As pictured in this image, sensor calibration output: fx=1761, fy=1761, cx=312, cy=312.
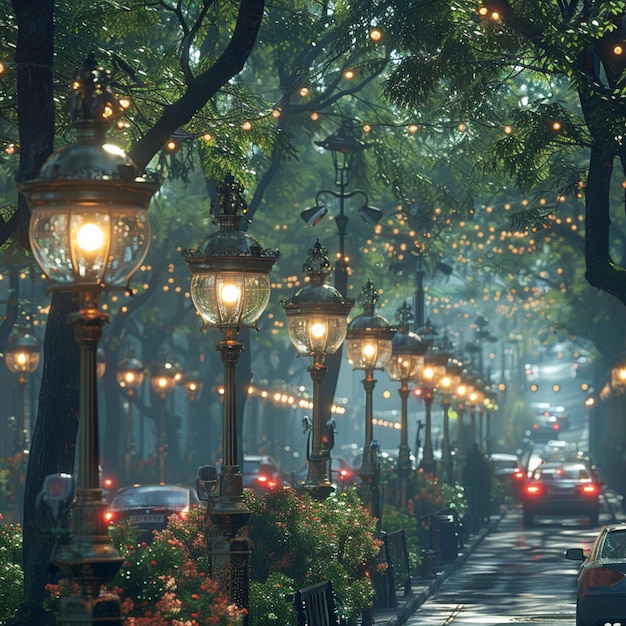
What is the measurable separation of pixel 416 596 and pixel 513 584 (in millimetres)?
3963

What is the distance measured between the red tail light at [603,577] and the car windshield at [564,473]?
2935 centimetres

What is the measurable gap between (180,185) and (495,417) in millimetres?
59572

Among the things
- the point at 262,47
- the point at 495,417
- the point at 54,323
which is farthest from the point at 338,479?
the point at 495,417

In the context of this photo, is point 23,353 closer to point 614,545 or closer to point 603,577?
point 614,545

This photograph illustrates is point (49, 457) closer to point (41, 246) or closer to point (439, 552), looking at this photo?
point (41, 246)

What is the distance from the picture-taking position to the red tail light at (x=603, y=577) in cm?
1820

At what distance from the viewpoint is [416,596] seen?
1042 inches

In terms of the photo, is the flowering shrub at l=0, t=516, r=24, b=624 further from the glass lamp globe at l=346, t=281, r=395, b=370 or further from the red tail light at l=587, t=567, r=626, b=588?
the glass lamp globe at l=346, t=281, r=395, b=370

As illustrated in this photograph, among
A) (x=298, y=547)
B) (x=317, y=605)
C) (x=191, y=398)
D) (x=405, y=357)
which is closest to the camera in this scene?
(x=317, y=605)

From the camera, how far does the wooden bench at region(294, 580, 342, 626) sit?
53.3 ft

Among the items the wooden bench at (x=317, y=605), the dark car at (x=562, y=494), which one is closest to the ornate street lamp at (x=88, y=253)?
the wooden bench at (x=317, y=605)

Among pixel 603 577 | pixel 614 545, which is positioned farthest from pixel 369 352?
pixel 603 577

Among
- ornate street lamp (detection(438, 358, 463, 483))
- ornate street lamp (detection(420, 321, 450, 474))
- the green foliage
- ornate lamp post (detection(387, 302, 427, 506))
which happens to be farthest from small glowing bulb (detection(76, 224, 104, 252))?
ornate street lamp (detection(438, 358, 463, 483))

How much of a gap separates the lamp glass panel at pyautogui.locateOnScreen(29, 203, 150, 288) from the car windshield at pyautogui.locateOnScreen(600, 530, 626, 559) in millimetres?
9695
